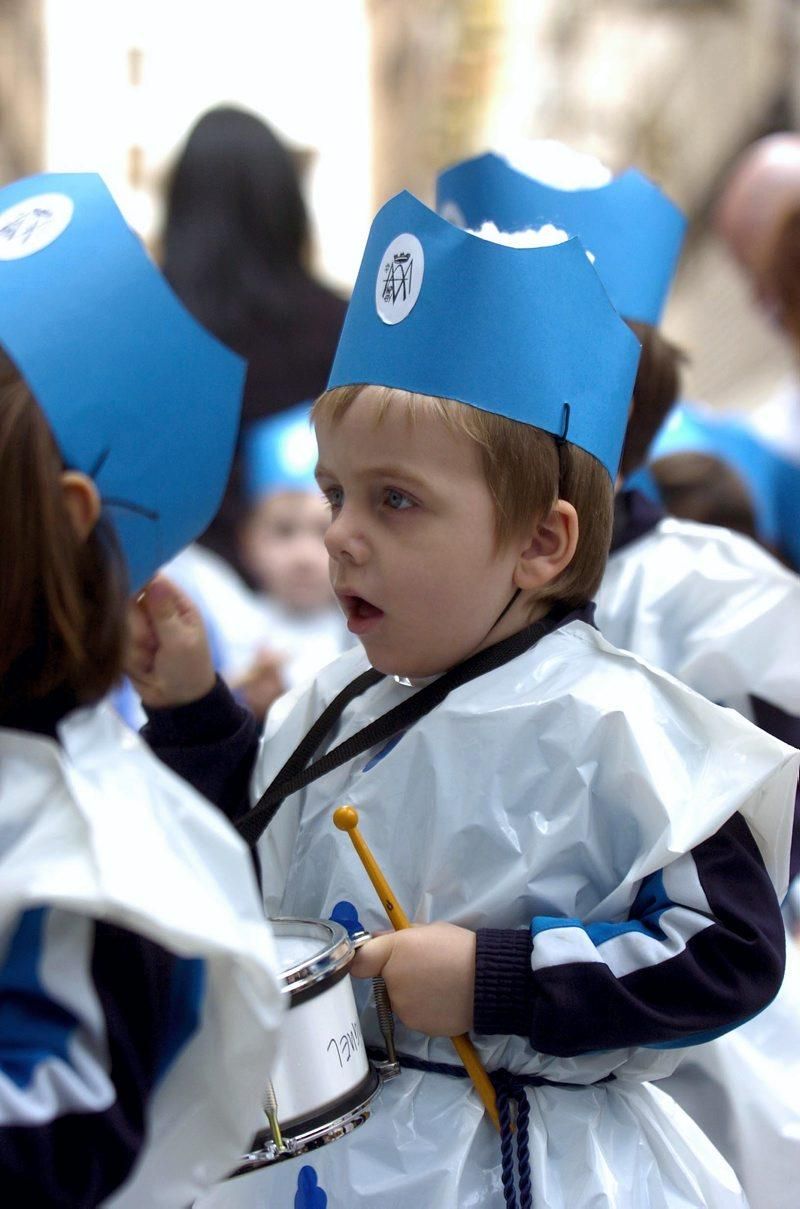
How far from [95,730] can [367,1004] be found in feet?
1.56

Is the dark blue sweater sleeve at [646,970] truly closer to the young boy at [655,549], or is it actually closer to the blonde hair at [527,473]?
the blonde hair at [527,473]

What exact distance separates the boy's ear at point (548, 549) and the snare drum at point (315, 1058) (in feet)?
1.38

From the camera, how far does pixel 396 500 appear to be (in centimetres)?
154

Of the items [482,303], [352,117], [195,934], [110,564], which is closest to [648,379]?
[482,303]

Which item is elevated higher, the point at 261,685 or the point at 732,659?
the point at 732,659

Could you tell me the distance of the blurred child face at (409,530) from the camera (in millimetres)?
1518

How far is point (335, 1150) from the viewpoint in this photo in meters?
1.49

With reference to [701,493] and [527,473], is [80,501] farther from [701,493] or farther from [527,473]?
[701,493]

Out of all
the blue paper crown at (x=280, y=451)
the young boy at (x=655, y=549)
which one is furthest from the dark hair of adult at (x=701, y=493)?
the blue paper crown at (x=280, y=451)

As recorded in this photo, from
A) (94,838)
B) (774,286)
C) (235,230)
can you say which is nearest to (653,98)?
(235,230)

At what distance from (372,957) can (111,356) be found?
0.59 meters

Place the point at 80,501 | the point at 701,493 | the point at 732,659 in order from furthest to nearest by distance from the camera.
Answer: the point at 701,493 < the point at 732,659 < the point at 80,501

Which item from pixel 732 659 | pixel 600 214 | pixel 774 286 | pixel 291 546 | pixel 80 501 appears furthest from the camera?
pixel 291 546

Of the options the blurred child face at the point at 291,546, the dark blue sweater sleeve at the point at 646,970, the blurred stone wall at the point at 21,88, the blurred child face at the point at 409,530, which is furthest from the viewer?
the blurred stone wall at the point at 21,88
